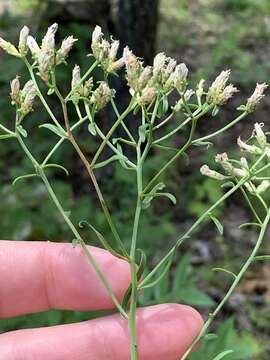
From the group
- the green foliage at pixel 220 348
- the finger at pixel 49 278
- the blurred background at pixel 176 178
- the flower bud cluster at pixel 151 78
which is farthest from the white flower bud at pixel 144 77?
the blurred background at pixel 176 178

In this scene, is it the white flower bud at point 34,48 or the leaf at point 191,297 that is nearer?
the white flower bud at point 34,48

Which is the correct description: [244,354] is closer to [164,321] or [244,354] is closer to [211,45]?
[164,321]

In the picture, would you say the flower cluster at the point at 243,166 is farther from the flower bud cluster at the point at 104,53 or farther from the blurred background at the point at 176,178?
the blurred background at the point at 176,178

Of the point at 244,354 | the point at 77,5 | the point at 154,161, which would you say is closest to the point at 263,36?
the point at 77,5

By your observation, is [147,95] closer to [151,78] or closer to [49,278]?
[151,78]

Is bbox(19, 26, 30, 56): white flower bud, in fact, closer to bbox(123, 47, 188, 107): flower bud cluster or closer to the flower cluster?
bbox(123, 47, 188, 107): flower bud cluster

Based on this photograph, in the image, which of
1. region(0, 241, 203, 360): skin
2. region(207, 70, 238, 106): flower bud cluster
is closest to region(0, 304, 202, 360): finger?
region(0, 241, 203, 360): skin
